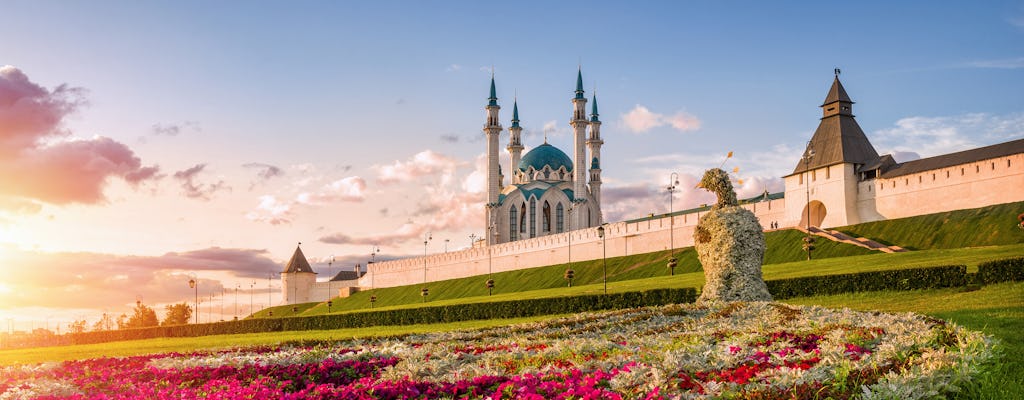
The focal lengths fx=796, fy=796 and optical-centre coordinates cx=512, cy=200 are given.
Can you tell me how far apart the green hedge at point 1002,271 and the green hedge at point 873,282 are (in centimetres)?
71

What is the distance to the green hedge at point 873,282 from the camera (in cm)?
2489

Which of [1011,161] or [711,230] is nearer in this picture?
[711,230]

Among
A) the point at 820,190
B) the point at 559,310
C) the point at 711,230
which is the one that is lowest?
the point at 559,310

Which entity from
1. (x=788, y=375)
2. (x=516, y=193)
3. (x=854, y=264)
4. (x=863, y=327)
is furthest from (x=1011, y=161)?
(x=516, y=193)

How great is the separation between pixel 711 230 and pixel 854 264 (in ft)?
50.8

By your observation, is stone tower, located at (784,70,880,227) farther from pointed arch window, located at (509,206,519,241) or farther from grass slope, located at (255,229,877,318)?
pointed arch window, located at (509,206,519,241)

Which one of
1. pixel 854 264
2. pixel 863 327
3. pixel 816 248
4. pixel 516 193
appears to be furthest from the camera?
pixel 516 193

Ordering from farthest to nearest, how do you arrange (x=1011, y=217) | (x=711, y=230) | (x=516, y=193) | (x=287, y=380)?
(x=516, y=193) < (x=1011, y=217) < (x=711, y=230) < (x=287, y=380)

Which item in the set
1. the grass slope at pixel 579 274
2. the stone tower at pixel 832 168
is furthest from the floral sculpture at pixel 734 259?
the stone tower at pixel 832 168

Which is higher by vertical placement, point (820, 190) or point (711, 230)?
point (820, 190)

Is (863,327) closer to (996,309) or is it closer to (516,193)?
(996,309)

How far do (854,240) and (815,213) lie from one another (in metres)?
10.6

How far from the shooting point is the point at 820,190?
62500 mm

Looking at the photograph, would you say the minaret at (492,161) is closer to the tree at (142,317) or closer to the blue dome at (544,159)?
the blue dome at (544,159)
